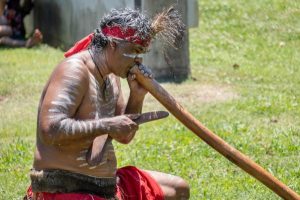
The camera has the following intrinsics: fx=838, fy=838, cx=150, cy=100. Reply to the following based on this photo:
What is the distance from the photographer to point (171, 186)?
4.67 m

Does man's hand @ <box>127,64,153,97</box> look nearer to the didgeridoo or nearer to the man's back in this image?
the didgeridoo

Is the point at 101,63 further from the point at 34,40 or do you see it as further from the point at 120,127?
the point at 34,40

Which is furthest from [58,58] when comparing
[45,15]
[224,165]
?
[224,165]

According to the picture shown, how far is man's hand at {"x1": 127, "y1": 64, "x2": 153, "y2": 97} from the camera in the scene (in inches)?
165

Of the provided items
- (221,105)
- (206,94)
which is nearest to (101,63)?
(221,105)

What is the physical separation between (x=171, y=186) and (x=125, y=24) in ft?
3.35

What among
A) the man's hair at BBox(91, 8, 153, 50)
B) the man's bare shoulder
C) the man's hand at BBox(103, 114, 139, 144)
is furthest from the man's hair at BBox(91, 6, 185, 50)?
the man's hand at BBox(103, 114, 139, 144)

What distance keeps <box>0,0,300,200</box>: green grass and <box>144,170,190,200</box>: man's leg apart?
3.14ft

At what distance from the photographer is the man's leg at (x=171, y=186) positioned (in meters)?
4.63

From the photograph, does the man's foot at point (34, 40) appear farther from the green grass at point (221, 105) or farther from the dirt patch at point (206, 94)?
the dirt patch at point (206, 94)

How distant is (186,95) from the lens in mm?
9180

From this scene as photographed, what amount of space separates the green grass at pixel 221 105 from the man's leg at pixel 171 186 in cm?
96

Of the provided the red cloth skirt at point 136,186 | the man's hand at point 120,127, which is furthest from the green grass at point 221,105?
the man's hand at point 120,127

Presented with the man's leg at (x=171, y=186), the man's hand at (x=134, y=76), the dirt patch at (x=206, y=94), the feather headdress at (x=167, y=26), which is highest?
the feather headdress at (x=167, y=26)
